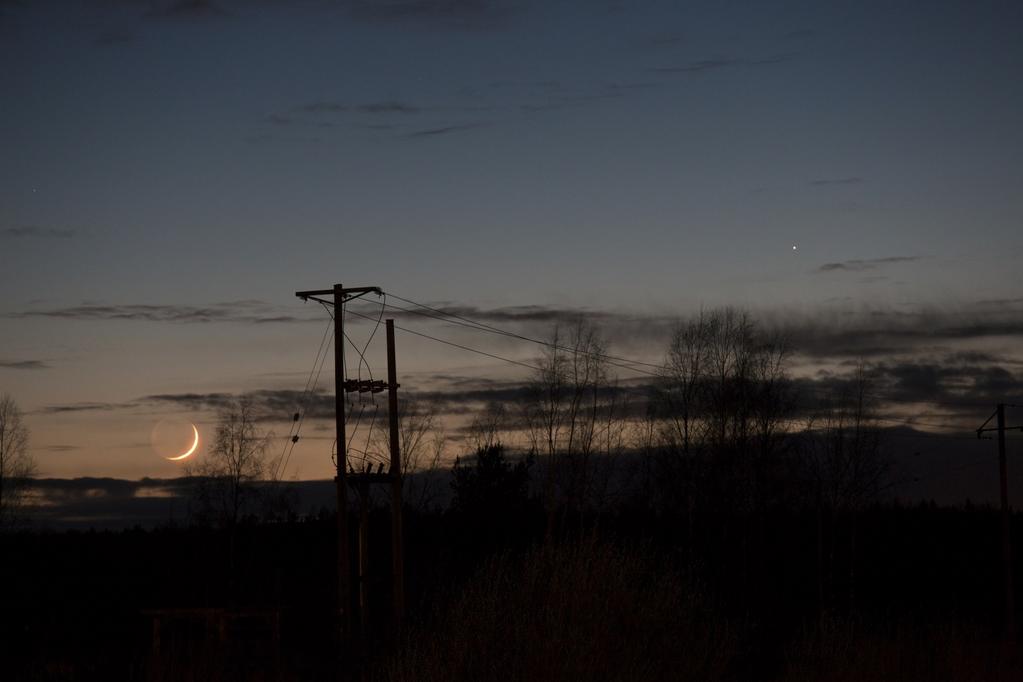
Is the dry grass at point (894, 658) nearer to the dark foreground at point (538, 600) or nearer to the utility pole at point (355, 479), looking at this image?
the dark foreground at point (538, 600)

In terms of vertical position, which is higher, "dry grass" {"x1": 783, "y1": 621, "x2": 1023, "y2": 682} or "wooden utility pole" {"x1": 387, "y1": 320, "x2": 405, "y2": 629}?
"wooden utility pole" {"x1": 387, "y1": 320, "x2": 405, "y2": 629}

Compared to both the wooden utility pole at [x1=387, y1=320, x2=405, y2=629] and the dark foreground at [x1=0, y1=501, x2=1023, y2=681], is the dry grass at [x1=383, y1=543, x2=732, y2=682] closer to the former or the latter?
the dark foreground at [x1=0, y1=501, x2=1023, y2=681]

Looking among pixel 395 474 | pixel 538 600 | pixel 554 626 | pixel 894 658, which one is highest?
pixel 395 474

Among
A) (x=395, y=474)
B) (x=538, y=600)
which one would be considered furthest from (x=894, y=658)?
(x=395, y=474)

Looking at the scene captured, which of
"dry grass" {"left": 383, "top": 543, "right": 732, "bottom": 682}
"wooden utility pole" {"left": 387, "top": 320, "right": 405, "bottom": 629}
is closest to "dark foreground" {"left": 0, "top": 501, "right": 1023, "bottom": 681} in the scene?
"dry grass" {"left": 383, "top": 543, "right": 732, "bottom": 682}

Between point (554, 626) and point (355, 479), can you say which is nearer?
point (554, 626)

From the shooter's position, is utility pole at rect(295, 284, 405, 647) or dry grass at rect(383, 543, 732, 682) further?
utility pole at rect(295, 284, 405, 647)

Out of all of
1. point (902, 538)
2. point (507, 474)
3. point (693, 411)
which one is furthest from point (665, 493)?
point (902, 538)

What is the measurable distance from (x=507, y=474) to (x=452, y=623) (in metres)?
43.4

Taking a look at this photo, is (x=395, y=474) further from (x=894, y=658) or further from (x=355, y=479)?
(x=894, y=658)

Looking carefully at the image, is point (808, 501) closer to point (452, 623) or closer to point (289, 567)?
point (289, 567)

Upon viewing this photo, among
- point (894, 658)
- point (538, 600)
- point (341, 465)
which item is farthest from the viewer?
point (341, 465)

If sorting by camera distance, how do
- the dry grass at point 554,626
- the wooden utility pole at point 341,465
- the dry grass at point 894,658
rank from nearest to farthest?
the dry grass at point 554,626
the dry grass at point 894,658
the wooden utility pole at point 341,465

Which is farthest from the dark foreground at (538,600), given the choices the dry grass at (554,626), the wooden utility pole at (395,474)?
the wooden utility pole at (395,474)
